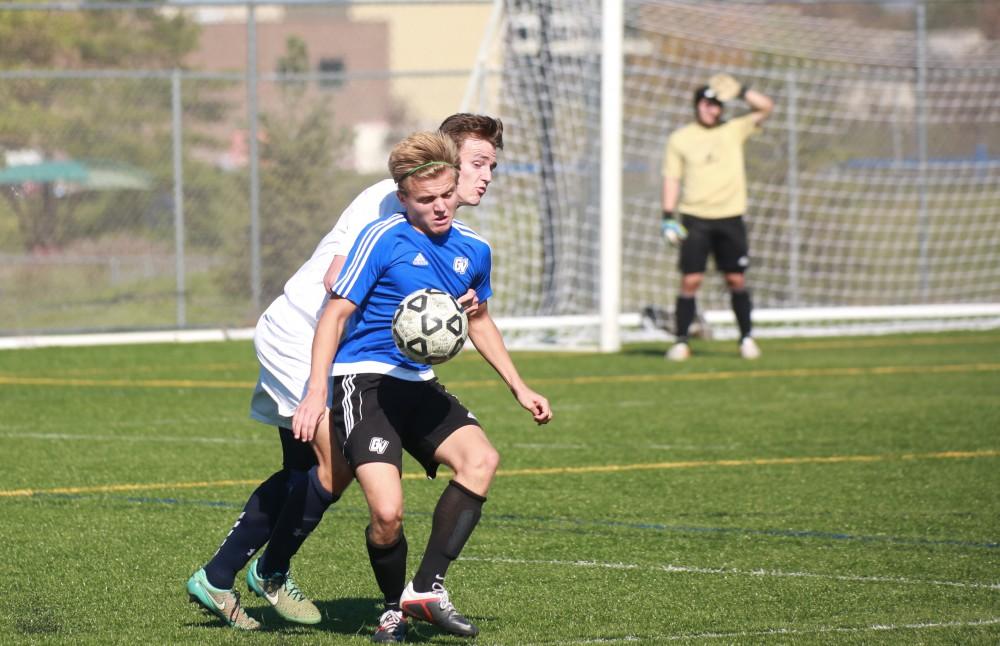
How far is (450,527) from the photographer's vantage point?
15.9ft

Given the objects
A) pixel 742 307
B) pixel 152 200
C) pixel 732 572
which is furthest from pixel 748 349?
pixel 732 572

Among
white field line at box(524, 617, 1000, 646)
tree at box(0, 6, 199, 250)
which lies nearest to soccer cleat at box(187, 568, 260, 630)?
white field line at box(524, 617, 1000, 646)

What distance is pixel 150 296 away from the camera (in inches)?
639

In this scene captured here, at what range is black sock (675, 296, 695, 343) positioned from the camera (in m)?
12.9

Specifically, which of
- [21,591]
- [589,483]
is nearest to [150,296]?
[589,483]

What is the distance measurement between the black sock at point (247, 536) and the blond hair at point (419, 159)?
1.12m

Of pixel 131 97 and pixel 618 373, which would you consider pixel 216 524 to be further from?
pixel 131 97

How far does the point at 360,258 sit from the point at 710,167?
8374 mm

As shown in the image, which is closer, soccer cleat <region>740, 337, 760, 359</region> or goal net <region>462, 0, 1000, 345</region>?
soccer cleat <region>740, 337, 760, 359</region>

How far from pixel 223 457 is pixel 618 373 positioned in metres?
4.65

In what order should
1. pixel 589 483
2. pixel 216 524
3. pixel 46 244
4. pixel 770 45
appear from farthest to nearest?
pixel 770 45 < pixel 46 244 < pixel 589 483 < pixel 216 524

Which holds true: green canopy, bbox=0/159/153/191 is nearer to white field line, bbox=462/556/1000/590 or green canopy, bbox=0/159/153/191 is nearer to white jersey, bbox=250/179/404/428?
white field line, bbox=462/556/1000/590

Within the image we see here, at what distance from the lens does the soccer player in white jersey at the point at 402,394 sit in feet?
15.5

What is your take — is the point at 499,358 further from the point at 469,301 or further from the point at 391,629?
the point at 391,629
